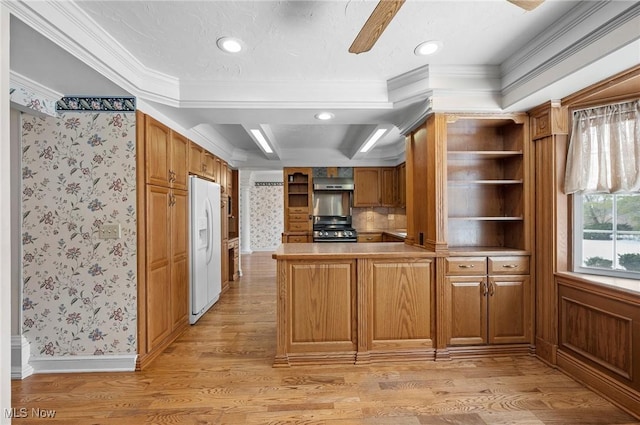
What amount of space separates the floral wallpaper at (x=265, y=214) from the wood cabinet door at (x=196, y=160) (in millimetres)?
5695

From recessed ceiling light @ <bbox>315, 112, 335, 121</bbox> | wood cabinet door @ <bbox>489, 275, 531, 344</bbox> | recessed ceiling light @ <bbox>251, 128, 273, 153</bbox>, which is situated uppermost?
recessed ceiling light @ <bbox>251, 128, 273, 153</bbox>

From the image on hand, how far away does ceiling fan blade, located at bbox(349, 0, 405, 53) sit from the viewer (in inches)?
49.3

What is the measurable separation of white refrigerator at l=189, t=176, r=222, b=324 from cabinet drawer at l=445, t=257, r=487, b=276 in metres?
A: 2.72

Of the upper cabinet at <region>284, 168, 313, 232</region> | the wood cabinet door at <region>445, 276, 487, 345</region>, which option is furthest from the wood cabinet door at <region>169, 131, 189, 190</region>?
the wood cabinet door at <region>445, 276, 487, 345</region>

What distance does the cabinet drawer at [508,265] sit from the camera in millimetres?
2559

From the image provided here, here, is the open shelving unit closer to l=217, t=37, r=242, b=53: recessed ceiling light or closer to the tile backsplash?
l=217, t=37, r=242, b=53: recessed ceiling light

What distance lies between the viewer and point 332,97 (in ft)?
8.64

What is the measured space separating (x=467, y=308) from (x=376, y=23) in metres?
2.32

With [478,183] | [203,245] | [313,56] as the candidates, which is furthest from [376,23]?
[203,245]

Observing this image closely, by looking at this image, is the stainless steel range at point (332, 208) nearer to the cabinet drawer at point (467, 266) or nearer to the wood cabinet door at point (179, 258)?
the wood cabinet door at point (179, 258)

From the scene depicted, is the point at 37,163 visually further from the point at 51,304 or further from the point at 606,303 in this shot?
the point at 606,303

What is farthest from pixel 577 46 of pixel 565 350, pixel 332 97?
pixel 565 350

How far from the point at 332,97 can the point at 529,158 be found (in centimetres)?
182
